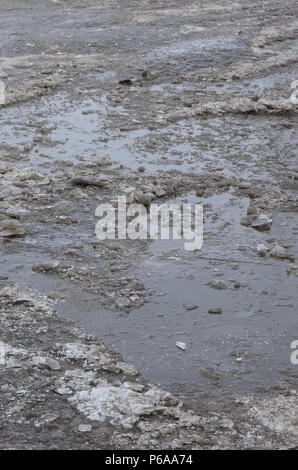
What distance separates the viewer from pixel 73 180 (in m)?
5.41

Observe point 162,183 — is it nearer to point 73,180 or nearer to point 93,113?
point 73,180

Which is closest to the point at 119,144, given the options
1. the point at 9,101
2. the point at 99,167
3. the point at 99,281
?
the point at 99,167

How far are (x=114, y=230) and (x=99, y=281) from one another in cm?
66

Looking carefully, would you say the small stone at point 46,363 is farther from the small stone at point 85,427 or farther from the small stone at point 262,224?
the small stone at point 262,224

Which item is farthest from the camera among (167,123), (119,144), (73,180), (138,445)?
(167,123)
